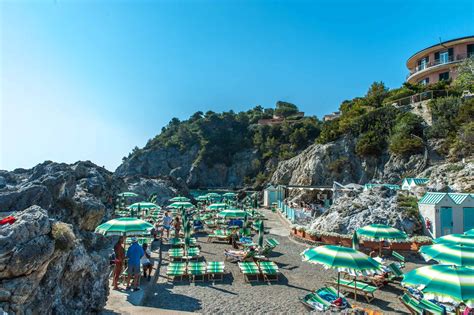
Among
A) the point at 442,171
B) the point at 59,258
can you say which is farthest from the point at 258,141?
the point at 59,258

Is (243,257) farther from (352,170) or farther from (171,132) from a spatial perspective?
(171,132)

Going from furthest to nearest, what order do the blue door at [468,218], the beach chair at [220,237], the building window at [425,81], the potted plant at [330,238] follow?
the building window at [425,81] < the beach chair at [220,237] < the potted plant at [330,238] < the blue door at [468,218]

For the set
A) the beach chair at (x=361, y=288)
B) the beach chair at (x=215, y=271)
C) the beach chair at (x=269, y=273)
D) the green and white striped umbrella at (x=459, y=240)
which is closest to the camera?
the beach chair at (x=361, y=288)

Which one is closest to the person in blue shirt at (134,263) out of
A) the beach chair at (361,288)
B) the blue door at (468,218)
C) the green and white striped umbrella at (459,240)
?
the beach chair at (361,288)

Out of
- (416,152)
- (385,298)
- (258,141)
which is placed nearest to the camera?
(385,298)

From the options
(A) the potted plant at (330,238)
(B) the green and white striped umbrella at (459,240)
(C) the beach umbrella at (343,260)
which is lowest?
(A) the potted plant at (330,238)

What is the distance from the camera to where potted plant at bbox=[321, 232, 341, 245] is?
16.6 metres

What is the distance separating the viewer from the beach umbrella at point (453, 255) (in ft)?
26.9

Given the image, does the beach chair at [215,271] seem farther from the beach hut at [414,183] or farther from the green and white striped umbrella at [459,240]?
the beach hut at [414,183]

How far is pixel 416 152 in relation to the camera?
3459 cm

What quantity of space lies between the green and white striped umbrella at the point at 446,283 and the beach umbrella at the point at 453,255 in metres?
2.20

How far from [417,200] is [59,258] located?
18.8 metres

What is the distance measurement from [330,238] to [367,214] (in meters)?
2.92

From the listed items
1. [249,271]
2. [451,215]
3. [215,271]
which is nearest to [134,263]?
[215,271]
